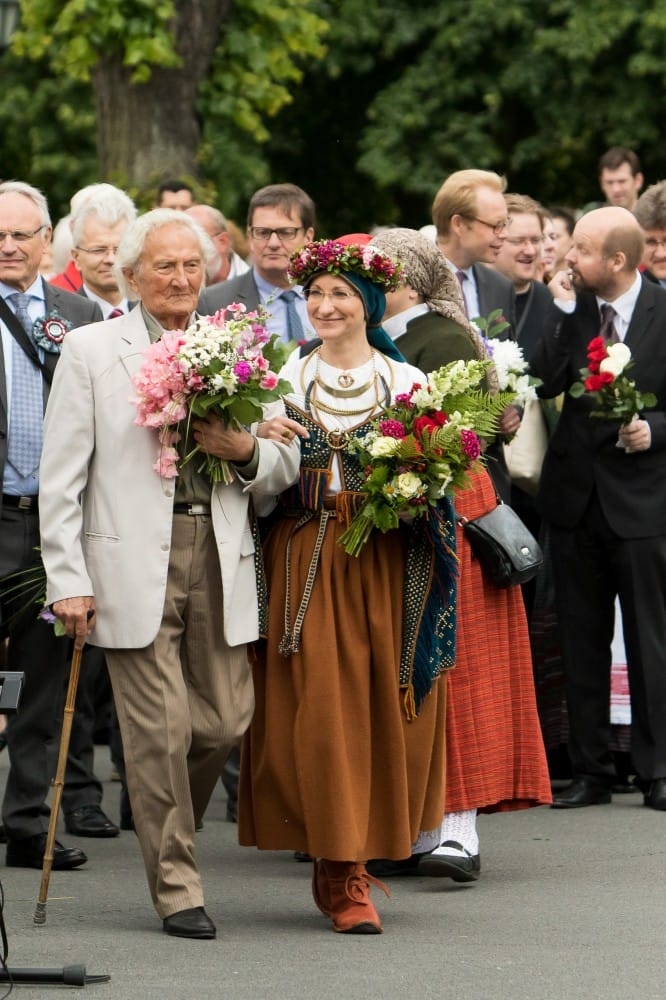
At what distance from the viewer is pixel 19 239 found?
315 inches

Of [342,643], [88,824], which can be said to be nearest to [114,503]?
[342,643]

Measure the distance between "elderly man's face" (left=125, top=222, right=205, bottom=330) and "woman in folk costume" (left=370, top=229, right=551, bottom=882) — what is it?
0.99 metres

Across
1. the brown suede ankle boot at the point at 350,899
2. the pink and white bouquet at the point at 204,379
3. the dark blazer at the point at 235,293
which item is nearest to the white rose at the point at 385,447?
the pink and white bouquet at the point at 204,379

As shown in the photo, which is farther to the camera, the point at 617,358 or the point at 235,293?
the point at 235,293

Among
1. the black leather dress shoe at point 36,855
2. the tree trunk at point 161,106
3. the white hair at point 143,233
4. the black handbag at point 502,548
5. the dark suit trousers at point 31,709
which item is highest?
the tree trunk at point 161,106

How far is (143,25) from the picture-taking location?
56.7 ft

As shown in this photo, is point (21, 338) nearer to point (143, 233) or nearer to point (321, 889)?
point (143, 233)

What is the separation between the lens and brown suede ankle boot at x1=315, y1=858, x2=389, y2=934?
6.80m

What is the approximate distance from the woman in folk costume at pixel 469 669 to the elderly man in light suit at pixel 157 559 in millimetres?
1110

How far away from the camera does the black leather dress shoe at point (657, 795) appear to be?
9289mm

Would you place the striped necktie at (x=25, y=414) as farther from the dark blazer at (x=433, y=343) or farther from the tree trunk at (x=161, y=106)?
the tree trunk at (x=161, y=106)

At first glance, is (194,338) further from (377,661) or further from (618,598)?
(618,598)

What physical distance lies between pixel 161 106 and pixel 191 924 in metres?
12.5

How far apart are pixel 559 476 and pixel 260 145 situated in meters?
16.6
